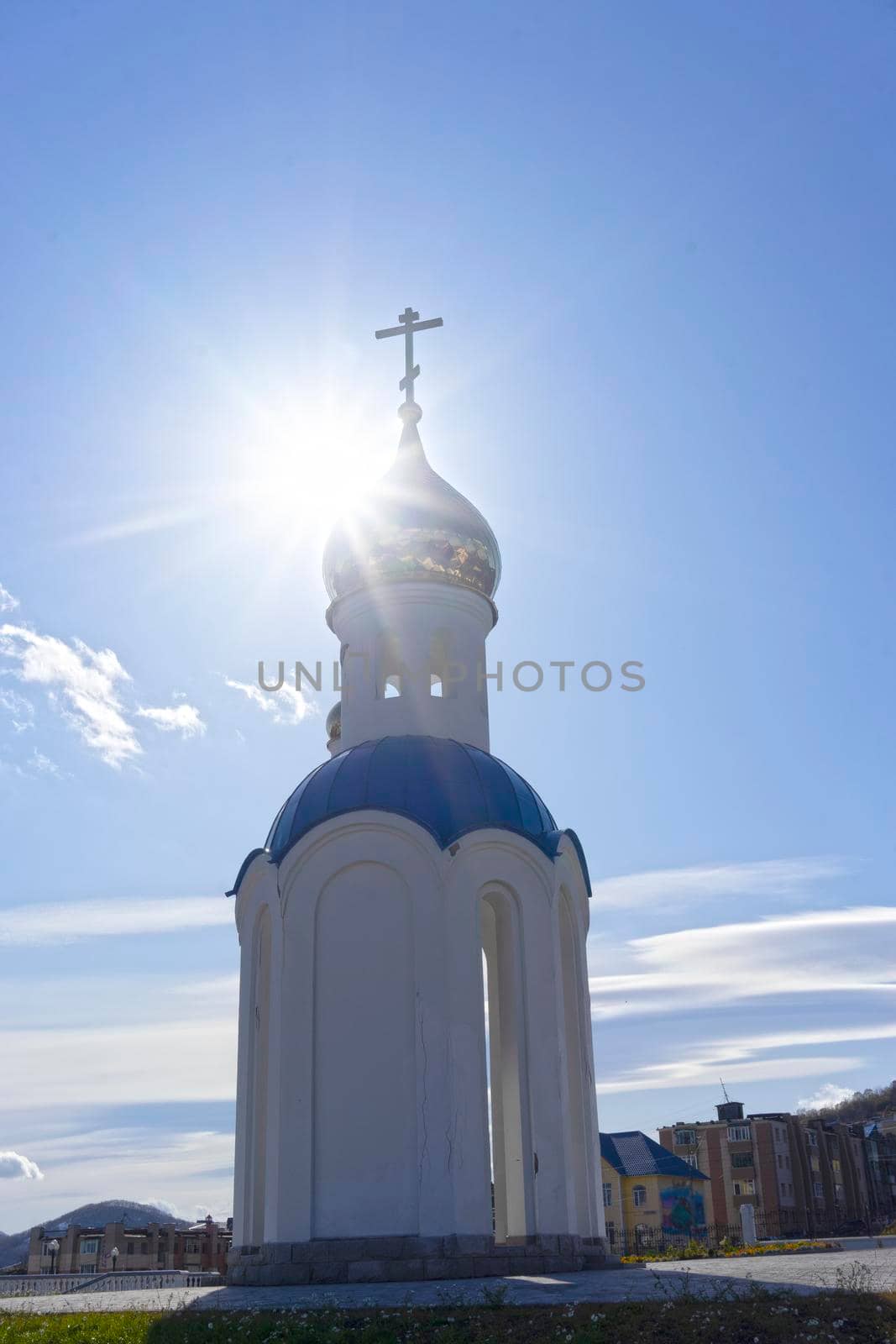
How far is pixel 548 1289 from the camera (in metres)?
9.13

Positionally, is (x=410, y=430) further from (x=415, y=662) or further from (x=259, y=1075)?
(x=259, y=1075)

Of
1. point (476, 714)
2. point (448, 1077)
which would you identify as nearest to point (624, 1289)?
point (448, 1077)

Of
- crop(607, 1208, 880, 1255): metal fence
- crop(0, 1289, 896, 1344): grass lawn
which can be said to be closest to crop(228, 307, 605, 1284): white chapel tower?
crop(0, 1289, 896, 1344): grass lawn

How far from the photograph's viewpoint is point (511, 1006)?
12.6 meters

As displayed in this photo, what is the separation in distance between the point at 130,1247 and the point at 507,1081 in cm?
2416

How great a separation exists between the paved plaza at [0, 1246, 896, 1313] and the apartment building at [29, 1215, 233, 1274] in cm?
1514

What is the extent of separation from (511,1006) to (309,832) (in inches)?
111

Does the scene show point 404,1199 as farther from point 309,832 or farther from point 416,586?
point 416,586

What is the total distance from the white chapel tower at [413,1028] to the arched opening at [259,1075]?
2 centimetres

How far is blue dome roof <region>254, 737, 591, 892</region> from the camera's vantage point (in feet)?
41.3

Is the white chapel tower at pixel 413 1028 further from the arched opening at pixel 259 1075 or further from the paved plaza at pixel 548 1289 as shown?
the paved plaza at pixel 548 1289

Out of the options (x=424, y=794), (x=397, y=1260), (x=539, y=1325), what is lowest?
(x=539, y=1325)

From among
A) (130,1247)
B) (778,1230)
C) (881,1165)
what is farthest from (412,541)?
(881,1165)

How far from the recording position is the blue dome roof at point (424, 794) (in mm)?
12586
